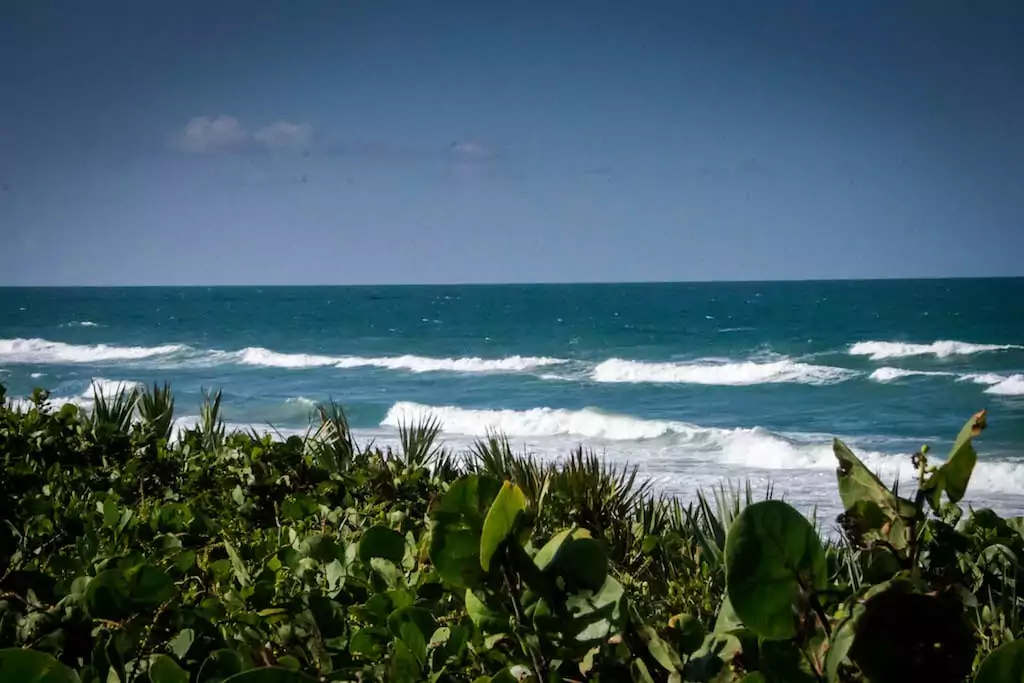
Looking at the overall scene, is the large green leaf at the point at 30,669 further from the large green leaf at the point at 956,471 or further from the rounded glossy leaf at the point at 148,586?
the large green leaf at the point at 956,471

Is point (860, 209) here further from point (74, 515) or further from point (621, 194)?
point (74, 515)

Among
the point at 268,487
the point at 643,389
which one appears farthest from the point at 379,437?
the point at 268,487

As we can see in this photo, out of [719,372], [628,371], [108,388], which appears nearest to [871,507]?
[108,388]

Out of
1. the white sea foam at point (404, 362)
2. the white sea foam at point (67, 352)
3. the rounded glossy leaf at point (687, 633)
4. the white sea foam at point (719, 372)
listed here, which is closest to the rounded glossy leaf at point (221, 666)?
the rounded glossy leaf at point (687, 633)

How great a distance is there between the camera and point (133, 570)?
32.0 inches

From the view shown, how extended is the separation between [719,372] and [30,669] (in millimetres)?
29288

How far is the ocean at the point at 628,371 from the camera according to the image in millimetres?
17969

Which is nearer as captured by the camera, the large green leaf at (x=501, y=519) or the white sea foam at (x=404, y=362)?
the large green leaf at (x=501, y=519)

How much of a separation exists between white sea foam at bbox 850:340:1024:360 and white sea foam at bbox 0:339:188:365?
24395 mm

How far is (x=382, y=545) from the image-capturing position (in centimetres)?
102

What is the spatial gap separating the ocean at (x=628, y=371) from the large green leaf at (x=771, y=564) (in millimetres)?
6815

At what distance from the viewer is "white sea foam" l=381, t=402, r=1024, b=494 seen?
49.8ft

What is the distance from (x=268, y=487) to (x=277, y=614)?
1.46m

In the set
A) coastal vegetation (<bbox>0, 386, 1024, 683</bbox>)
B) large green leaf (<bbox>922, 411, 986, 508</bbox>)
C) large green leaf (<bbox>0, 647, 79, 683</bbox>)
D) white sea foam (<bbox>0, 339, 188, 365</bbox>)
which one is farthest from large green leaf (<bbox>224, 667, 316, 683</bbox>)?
white sea foam (<bbox>0, 339, 188, 365</bbox>)
